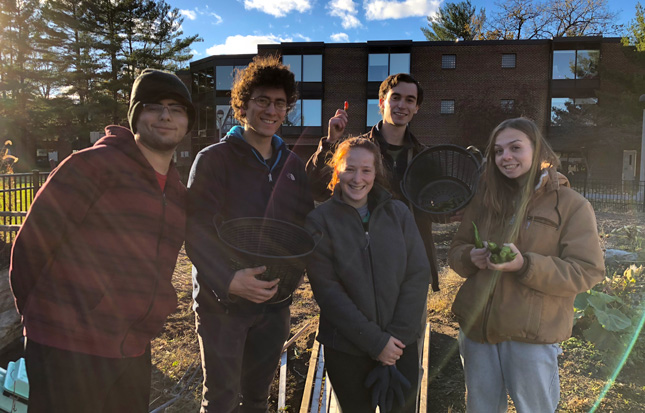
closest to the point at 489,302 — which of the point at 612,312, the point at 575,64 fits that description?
the point at 612,312

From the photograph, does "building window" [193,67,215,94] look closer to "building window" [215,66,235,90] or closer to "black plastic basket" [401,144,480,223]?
"building window" [215,66,235,90]

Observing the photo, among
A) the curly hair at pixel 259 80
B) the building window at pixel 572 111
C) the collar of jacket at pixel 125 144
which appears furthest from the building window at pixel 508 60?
the collar of jacket at pixel 125 144

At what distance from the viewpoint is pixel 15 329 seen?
4.44 m

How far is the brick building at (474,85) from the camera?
24.7m

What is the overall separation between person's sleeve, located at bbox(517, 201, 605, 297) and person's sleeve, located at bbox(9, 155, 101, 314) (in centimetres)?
198

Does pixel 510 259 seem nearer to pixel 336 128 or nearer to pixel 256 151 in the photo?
pixel 336 128

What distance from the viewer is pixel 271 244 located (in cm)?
208

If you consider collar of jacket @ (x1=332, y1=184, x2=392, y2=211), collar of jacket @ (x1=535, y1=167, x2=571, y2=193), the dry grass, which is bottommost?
the dry grass

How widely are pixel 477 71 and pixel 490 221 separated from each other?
26241 mm

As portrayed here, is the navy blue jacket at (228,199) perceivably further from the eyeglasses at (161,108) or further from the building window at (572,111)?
the building window at (572,111)

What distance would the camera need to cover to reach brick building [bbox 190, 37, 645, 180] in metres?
24.7

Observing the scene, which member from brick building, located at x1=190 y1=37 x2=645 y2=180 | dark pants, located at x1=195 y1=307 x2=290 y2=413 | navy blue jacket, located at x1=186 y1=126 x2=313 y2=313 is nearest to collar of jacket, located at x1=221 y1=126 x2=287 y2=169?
navy blue jacket, located at x1=186 y1=126 x2=313 y2=313

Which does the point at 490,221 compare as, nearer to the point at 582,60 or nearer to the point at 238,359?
the point at 238,359

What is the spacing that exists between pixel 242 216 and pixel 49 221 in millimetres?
829
